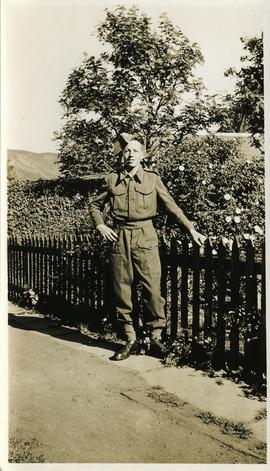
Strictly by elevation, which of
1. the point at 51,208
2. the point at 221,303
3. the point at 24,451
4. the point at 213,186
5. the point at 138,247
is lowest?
the point at 24,451

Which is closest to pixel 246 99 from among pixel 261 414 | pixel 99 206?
pixel 99 206

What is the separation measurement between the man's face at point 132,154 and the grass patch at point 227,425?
203cm

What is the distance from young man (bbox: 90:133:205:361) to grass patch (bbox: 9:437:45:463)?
1.13m

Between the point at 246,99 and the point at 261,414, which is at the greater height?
the point at 246,99

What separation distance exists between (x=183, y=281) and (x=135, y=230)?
642mm

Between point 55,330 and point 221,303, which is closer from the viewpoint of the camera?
point 221,303

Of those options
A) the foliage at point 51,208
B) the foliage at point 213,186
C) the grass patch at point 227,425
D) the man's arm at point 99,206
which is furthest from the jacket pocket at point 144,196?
the foliage at point 51,208

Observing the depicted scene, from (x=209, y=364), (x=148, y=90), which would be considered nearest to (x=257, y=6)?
(x=148, y=90)

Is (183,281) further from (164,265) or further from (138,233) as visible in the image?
(138,233)

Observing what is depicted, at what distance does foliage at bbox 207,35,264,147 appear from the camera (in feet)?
12.3

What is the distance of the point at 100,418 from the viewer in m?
2.92

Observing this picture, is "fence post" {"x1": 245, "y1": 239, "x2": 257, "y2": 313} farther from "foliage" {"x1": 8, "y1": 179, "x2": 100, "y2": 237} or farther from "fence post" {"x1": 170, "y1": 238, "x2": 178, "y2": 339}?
"foliage" {"x1": 8, "y1": 179, "x2": 100, "y2": 237}

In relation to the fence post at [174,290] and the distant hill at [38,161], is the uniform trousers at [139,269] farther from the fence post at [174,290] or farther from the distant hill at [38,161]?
the distant hill at [38,161]

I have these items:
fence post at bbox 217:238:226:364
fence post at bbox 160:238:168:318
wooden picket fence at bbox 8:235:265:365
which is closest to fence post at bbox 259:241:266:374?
wooden picket fence at bbox 8:235:265:365
